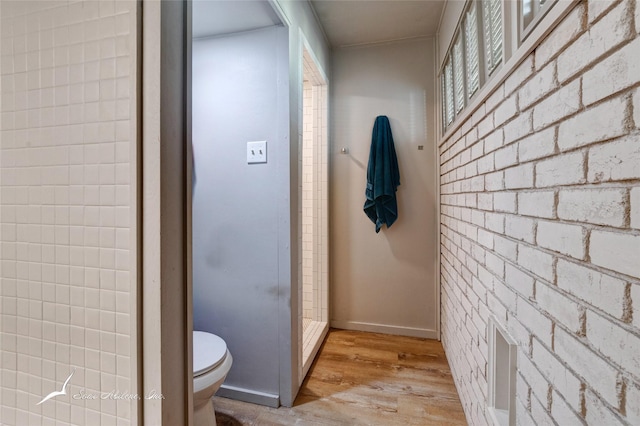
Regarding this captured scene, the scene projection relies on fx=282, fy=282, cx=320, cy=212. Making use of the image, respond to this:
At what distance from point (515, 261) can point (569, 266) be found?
27 centimetres

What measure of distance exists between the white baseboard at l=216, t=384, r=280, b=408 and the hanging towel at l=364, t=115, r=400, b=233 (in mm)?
1381

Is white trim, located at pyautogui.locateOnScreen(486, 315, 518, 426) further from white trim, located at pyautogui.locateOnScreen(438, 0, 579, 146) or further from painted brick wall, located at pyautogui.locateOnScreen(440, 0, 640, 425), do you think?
white trim, located at pyautogui.locateOnScreen(438, 0, 579, 146)

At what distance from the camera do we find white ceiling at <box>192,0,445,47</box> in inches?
54.7

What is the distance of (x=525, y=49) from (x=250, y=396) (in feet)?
6.29

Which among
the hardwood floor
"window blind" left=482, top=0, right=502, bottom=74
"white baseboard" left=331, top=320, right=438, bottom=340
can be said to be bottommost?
the hardwood floor

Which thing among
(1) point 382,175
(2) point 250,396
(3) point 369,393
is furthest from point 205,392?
(1) point 382,175

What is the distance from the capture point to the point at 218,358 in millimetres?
1215

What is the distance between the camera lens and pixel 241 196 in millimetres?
1561

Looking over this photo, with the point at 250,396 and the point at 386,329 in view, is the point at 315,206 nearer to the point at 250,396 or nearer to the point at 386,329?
the point at 386,329

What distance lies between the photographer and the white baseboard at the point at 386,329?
230cm
